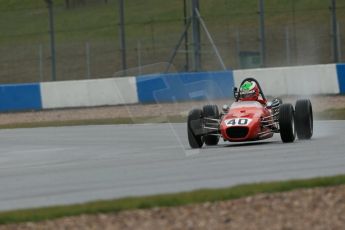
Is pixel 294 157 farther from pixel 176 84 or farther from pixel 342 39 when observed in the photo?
pixel 342 39

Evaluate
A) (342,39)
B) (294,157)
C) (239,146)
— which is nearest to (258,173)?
(294,157)

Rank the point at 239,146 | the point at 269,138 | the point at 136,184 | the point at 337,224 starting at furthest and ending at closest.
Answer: the point at 269,138
the point at 239,146
the point at 136,184
the point at 337,224

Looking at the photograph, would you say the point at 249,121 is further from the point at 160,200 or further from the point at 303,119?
the point at 160,200

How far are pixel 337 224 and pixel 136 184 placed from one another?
3729mm

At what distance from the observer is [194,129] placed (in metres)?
17.6

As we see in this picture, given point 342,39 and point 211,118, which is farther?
point 342,39

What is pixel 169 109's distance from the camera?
2770cm

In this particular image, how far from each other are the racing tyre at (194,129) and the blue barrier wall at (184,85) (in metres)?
10.2

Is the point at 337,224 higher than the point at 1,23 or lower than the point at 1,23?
lower

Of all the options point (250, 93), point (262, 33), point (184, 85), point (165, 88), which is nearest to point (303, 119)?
point (250, 93)

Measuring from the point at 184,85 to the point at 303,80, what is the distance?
3.45 metres

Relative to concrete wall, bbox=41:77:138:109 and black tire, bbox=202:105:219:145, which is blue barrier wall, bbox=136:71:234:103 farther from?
black tire, bbox=202:105:219:145

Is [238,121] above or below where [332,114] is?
above

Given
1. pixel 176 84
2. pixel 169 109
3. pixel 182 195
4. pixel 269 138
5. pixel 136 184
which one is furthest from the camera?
pixel 176 84
